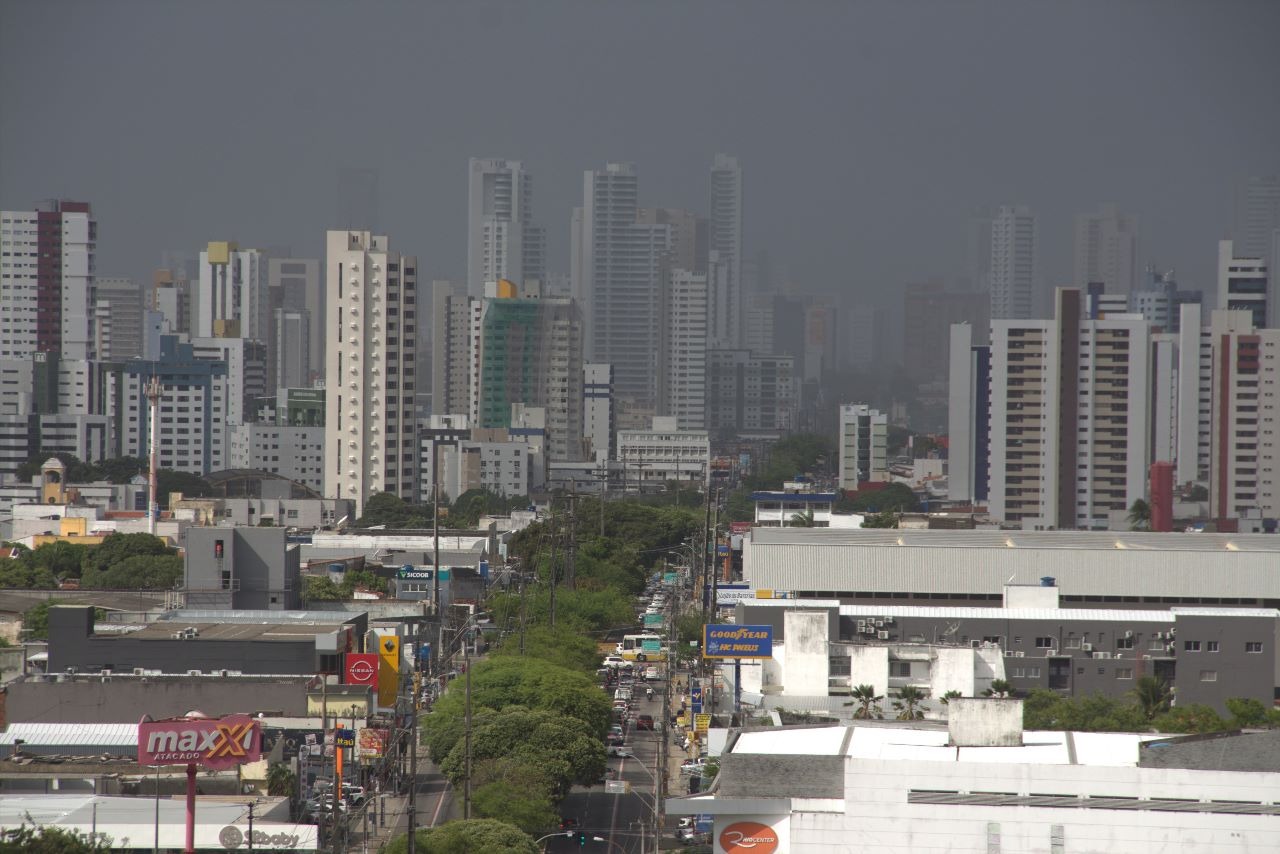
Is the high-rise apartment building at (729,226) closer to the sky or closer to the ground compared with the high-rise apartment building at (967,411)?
closer to the sky

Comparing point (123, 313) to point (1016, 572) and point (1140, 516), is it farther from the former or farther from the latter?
point (1016, 572)

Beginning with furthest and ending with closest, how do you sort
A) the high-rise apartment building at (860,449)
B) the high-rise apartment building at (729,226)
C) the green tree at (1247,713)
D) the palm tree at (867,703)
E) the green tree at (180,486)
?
the high-rise apartment building at (729,226)
the high-rise apartment building at (860,449)
the green tree at (180,486)
the green tree at (1247,713)
the palm tree at (867,703)

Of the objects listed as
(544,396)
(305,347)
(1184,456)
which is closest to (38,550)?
(1184,456)

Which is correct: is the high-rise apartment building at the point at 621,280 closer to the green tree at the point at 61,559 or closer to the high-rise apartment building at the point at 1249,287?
the high-rise apartment building at the point at 1249,287

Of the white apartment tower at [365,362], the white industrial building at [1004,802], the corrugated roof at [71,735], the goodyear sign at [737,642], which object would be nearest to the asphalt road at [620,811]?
the goodyear sign at [737,642]

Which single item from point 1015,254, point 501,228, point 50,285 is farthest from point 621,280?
point 50,285

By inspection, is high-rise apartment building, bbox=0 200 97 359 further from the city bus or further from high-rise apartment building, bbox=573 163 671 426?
the city bus

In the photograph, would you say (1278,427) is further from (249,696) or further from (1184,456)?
(249,696)

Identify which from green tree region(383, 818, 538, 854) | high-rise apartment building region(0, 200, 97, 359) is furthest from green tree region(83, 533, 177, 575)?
high-rise apartment building region(0, 200, 97, 359)
